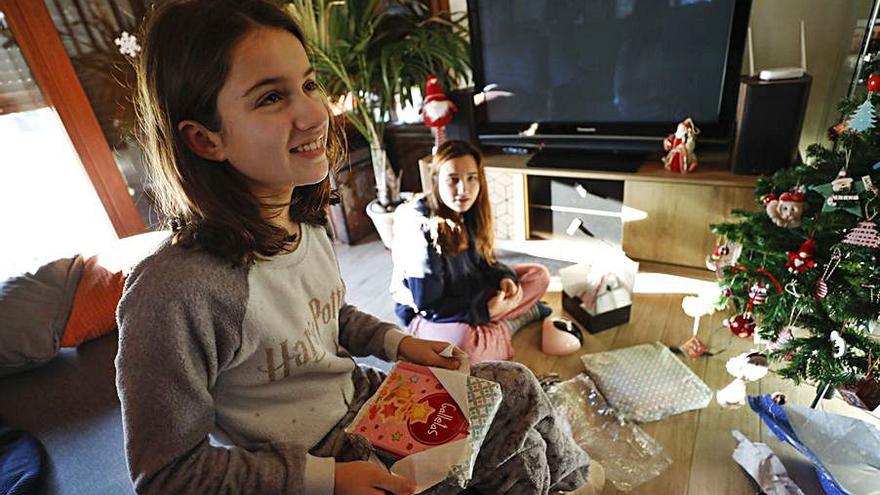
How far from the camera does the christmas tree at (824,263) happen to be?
96cm

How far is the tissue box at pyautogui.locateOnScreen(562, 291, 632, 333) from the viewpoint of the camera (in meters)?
1.64

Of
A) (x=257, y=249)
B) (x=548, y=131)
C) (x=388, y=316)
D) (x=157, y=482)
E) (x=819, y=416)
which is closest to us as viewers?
(x=157, y=482)

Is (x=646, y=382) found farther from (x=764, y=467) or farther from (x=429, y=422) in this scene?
(x=429, y=422)

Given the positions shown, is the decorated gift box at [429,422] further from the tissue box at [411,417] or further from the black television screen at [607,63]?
the black television screen at [607,63]

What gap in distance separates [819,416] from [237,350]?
1.32 meters

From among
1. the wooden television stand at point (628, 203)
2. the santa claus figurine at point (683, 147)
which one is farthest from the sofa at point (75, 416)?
the santa claus figurine at point (683, 147)

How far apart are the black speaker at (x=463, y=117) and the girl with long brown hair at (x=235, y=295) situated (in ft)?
5.00

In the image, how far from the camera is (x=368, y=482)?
669mm

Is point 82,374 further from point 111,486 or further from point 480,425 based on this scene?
point 480,425

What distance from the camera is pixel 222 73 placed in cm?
61

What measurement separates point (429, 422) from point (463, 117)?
5.70 ft

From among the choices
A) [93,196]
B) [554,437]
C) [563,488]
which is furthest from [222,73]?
[93,196]

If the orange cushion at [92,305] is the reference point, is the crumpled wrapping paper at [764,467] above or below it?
below

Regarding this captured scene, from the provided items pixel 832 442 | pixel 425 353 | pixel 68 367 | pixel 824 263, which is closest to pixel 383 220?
pixel 68 367
